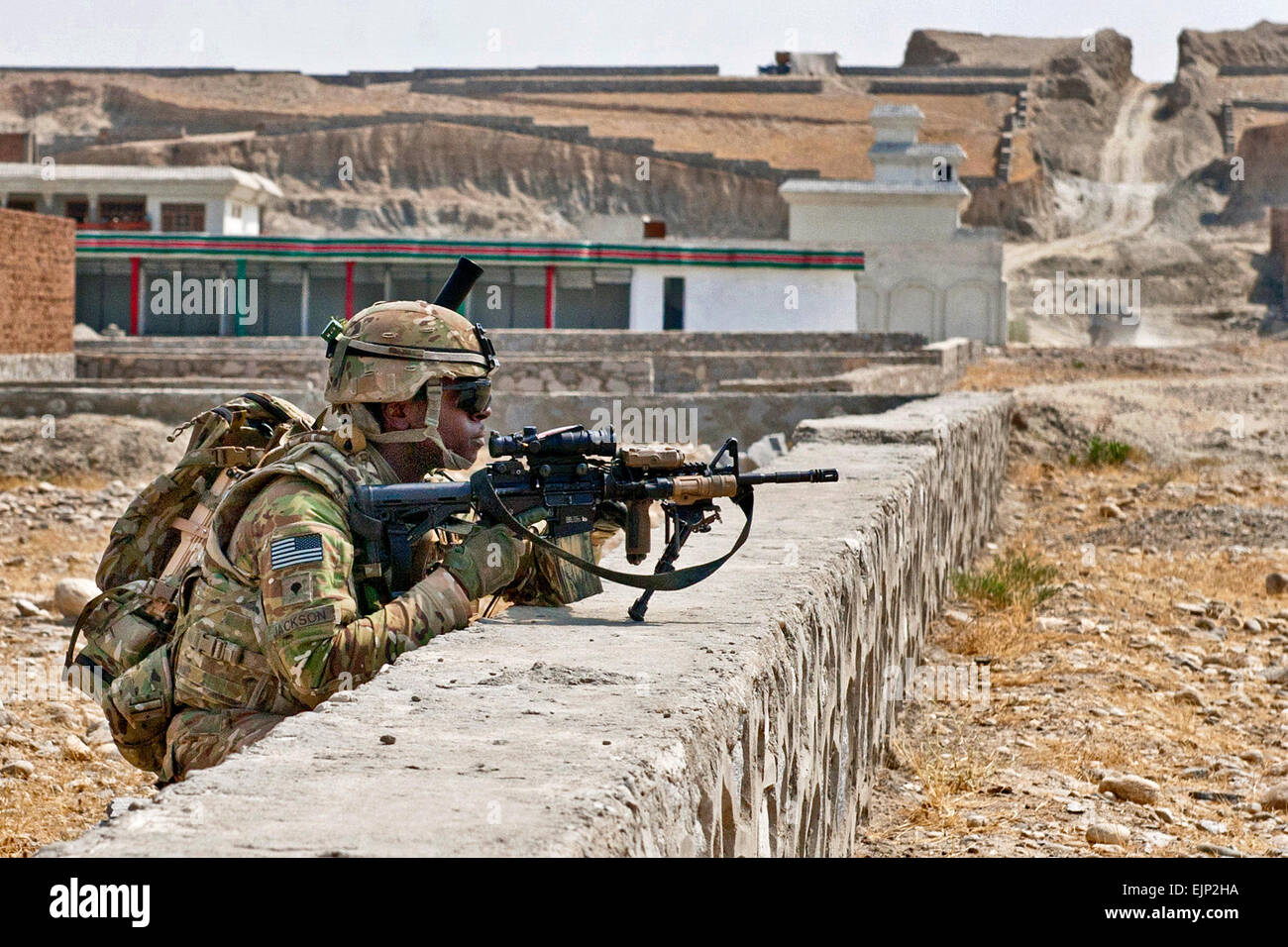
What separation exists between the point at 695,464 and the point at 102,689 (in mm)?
1444

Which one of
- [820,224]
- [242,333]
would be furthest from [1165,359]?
[242,333]

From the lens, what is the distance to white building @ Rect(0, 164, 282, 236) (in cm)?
3388

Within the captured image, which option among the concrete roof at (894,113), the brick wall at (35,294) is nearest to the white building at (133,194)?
the brick wall at (35,294)

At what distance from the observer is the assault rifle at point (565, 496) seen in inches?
137

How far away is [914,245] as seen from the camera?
115ft

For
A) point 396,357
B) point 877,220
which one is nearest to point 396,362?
point 396,357

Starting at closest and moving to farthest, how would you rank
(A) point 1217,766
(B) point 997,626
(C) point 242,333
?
(A) point 1217,766, (B) point 997,626, (C) point 242,333

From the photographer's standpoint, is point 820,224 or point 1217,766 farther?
point 820,224

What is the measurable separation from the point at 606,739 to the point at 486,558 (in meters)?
1.10

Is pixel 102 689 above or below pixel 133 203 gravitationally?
below

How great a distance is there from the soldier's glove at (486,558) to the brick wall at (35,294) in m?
17.2

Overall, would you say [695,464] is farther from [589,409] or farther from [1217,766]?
[589,409]

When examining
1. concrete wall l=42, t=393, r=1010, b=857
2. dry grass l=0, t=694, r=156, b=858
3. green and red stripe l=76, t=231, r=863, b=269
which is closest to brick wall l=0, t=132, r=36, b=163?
green and red stripe l=76, t=231, r=863, b=269
